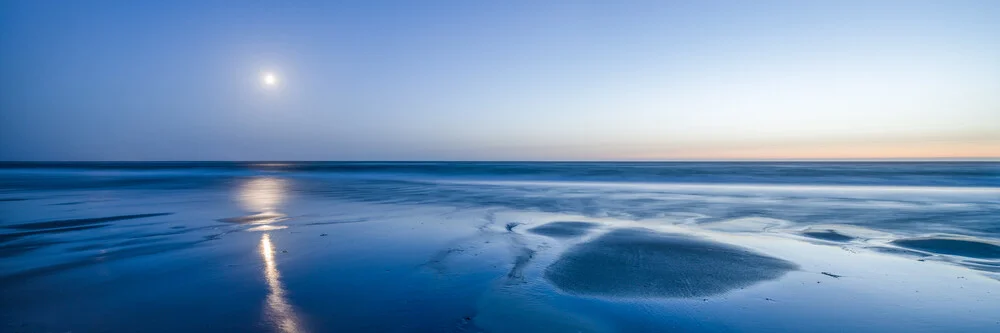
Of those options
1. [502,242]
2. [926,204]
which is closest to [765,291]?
[502,242]

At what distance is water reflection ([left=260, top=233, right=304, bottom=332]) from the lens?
4344 millimetres

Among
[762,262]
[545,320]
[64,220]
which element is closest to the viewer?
[545,320]

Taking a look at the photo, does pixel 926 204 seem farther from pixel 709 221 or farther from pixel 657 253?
pixel 657 253

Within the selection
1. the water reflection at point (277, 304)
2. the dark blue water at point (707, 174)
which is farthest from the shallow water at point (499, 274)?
the dark blue water at point (707, 174)

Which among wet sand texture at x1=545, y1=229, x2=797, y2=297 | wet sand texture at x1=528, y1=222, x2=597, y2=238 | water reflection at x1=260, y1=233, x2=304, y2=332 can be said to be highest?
water reflection at x1=260, y1=233, x2=304, y2=332

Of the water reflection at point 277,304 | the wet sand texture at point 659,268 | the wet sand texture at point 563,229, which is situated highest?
the water reflection at point 277,304

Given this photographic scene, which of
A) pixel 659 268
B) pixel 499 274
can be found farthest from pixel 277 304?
pixel 659 268

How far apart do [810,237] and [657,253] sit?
13.6 ft

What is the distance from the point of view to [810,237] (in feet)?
30.1

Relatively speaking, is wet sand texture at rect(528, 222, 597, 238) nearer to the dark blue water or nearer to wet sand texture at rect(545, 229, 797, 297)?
wet sand texture at rect(545, 229, 797, 297)

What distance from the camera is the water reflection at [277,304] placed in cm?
434

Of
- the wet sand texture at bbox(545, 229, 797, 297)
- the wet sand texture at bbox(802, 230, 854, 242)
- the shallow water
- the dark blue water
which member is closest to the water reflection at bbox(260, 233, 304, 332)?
the shallow water

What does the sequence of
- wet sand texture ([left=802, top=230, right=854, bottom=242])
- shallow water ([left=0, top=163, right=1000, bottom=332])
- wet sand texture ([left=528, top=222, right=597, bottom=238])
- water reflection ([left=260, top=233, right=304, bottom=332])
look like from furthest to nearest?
wet sand texture ([left=528, top=222, right=597, bottom=238]), wet sand texture ([left=802, top=230, right=854, bottom=242]), shallow water ([left=0, top=163, right=1000, bottom=332]), water reflection ([left=260, top=233, right=304, bottom=332])

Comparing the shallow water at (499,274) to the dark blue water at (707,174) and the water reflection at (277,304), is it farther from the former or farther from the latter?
the dark blue water at (707,174)
